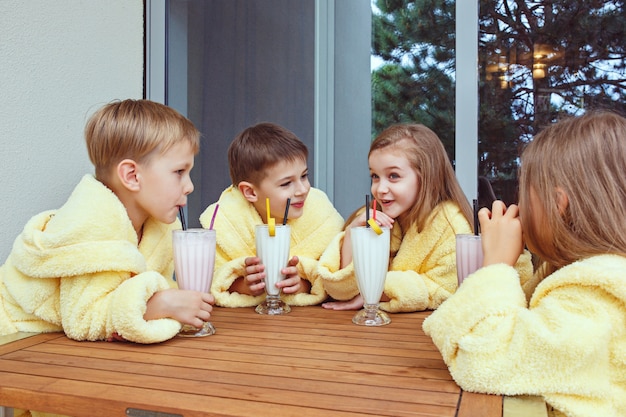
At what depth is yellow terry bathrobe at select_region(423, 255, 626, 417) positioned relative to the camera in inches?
35.0

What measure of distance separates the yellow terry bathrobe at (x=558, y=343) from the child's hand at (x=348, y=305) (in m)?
0.63

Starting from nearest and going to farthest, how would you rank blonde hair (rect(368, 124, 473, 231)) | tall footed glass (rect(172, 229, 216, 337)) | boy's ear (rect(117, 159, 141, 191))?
tall footed glass (rect(172, 229, 216, 337)) < boy's ear (rect(117, 159, 141, 191)) < blonde hair (rect(368, 124, 473, 231))

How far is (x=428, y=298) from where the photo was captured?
5.17 feet

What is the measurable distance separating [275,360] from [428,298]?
0.63 meters

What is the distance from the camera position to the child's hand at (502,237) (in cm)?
113

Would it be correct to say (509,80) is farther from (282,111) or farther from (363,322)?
(363,322)

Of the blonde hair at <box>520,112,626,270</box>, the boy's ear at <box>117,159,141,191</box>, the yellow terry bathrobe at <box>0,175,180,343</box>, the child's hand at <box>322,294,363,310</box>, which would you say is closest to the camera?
the blonde hair at <box>520,112,626,270</box>

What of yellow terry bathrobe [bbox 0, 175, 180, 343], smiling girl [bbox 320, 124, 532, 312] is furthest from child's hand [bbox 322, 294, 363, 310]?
yellow terry bathrobe [bbox 0, 175, 180, 343]

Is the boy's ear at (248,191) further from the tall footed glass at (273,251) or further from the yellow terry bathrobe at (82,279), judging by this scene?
the yellow terry bathrobe at (82,279)

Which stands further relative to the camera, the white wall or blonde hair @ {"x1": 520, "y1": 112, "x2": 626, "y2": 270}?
the white wall

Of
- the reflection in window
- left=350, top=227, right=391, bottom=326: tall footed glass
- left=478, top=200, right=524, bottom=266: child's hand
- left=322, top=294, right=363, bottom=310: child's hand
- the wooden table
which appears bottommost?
left=322, top=294, right=363, bottom=310: child's hand

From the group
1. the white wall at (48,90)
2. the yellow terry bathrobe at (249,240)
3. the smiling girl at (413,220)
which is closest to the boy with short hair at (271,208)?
the yellow terry bathrobe at (249,240)

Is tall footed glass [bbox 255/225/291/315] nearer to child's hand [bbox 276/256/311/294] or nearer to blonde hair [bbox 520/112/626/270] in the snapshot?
child's hand [bbox 276/256/311/294]

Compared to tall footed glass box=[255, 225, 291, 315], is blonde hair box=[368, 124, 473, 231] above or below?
above
